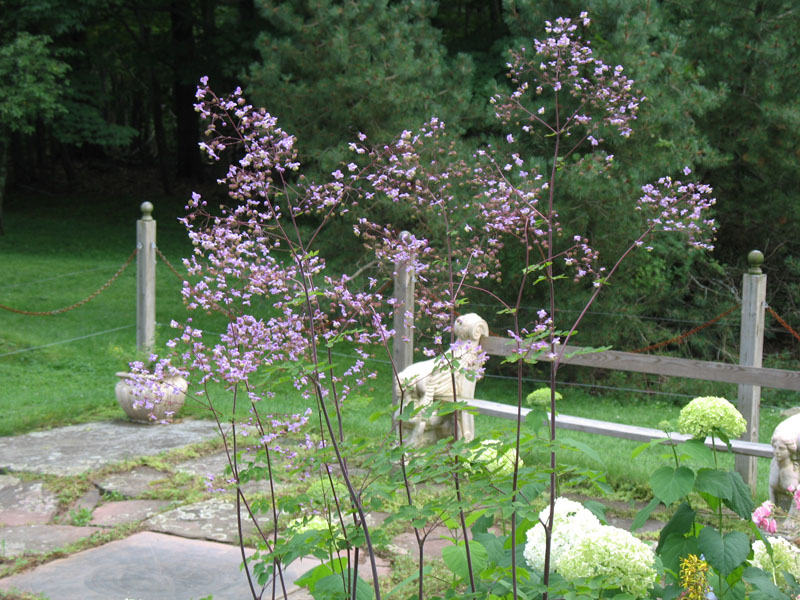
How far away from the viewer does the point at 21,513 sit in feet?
16.1


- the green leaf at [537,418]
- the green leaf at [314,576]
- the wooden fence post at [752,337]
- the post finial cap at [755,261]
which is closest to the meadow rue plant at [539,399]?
the green leaf at [537,418]

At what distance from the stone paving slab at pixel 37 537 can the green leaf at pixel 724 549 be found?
11.1 ft

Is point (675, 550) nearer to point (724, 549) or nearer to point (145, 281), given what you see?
point (724, 549)

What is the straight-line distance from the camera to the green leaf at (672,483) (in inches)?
75.8

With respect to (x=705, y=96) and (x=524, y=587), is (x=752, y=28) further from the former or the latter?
(x=524, y=587)

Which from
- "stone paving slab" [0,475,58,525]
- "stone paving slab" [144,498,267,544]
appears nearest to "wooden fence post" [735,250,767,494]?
"stone paving slab" [144,498,267,544]

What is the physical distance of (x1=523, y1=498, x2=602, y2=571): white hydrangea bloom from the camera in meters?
1.79

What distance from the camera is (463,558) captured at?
1980 mm

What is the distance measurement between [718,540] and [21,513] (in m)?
4.15

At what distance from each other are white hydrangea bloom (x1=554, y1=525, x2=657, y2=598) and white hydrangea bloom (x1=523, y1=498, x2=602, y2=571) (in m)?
0.04

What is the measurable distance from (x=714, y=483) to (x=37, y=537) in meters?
3.64

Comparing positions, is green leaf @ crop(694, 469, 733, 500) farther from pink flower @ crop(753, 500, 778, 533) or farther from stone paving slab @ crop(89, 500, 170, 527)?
stone paving slab @ crop(89, 500, 170, 527)

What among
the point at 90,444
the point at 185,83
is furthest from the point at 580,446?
the point at 185,83

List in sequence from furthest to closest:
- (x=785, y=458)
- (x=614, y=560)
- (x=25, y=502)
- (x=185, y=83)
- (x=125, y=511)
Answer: (x=185, y=83) → (x=25, y=502) → (x=125, y=511) → (x=785, y=458) → (x=614, y=560)
